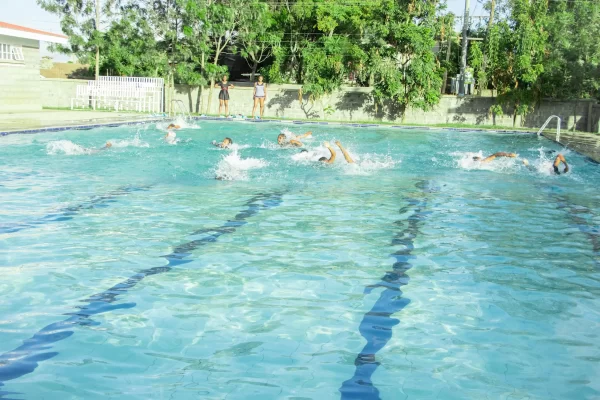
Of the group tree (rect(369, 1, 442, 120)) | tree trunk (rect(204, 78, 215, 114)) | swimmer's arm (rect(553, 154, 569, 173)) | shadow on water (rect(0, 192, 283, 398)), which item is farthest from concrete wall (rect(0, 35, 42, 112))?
swimmer's arm (rect(553, 154, 569, 173))

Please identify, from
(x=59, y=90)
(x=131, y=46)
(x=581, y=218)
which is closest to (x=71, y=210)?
(x=581, y=218)

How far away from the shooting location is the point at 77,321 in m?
4.32

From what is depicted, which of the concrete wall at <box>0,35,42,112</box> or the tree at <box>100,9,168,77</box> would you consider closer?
the concrete wall at <box>0,35,42,112</box>

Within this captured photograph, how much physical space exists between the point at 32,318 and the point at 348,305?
7.97ft

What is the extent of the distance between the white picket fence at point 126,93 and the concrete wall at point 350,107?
8.29 ft

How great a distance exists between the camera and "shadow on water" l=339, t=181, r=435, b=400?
11.6 ft

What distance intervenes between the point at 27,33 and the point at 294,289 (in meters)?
22.0

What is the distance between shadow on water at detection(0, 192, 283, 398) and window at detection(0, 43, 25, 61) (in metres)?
20.0

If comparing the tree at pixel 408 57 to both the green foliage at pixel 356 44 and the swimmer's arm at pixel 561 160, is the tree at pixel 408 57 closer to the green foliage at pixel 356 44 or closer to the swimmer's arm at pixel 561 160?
the green foliage at pixel 356 44

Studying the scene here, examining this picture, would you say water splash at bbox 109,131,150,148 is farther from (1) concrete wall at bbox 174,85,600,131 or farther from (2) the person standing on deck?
(1) concrete wall at bbox 174,85,600,131

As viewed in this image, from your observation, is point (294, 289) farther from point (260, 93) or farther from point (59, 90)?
point (59, 90)

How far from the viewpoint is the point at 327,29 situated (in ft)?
91.6

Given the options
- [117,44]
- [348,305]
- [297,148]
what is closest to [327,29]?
[117,44]

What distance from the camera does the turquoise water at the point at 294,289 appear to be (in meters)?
3.66
